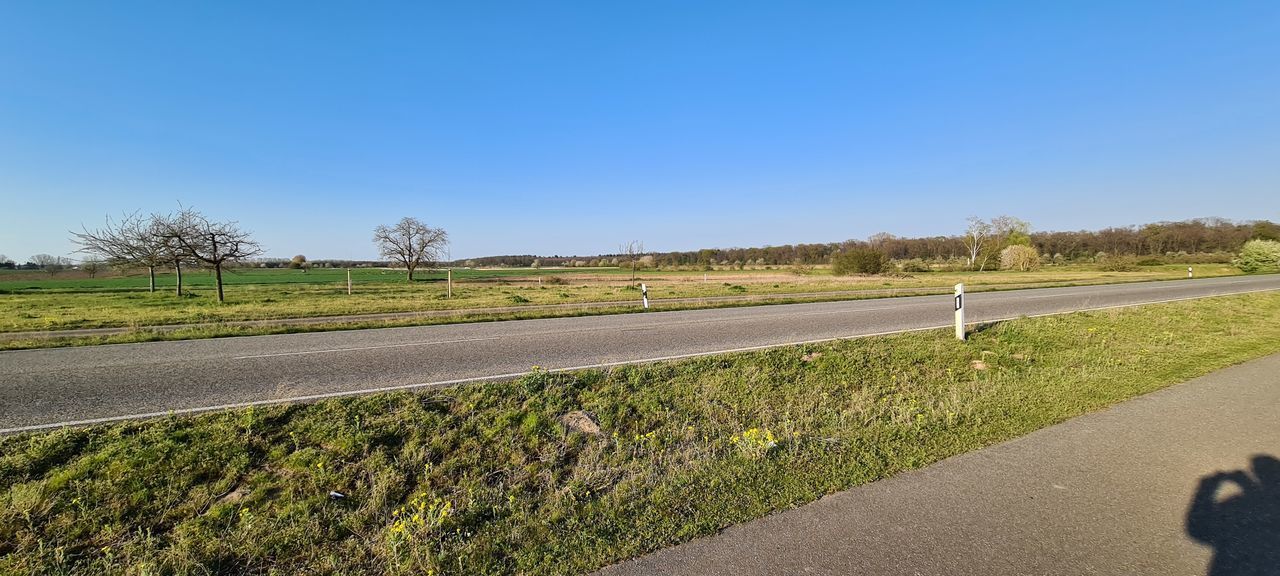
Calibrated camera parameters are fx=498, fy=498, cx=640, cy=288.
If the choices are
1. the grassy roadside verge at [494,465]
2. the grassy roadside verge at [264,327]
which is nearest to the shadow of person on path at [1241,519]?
the grassy roadside verge at [494,465]

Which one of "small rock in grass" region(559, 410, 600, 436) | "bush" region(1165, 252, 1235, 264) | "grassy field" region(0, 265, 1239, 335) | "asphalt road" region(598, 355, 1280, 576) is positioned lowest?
"asphalt road" region(598, 355, 1280, 576)

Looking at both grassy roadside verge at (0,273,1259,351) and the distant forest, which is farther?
the distant forest

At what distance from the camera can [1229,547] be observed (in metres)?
2.87

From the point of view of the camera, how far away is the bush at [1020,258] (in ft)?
215

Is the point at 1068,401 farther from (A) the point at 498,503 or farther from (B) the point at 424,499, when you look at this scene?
(B) the point at 424,499

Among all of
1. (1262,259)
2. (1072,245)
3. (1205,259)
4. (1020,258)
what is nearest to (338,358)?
(1262,259)

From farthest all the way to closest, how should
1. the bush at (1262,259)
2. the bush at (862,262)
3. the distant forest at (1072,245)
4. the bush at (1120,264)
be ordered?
the distant forest at (1072,245) → the bush at (1120,264) → the bush at (862,262) → the bush at (1262,259)

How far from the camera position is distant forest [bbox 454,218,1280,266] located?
7829 cm

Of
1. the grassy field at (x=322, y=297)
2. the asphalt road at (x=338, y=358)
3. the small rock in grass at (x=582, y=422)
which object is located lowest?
the small rock in grass at (x=582, y=422)

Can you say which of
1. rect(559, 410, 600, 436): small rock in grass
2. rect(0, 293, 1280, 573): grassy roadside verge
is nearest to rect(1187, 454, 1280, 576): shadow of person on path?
rect(0, 293, 1280, 573): grassy roadside verge

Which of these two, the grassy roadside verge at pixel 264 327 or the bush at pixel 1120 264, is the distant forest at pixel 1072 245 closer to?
the bush at pixel 1120 264

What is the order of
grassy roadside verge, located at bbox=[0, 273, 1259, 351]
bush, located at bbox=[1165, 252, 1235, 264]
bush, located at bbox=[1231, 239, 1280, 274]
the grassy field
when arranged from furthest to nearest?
bush, located at bbox=[1165, 252, 1235, 264] → bush, located at bbox=[1231, 239, 1280, 274] → the grassy field → grassy roadside verge, located at bbox=[0, 273, 1259, 351]

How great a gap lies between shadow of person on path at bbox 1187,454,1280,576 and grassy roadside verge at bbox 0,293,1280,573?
4.45 feet

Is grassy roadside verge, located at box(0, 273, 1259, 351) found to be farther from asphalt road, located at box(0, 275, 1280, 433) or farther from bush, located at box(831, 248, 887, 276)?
bush, located at box(831, 248, 887, 276)
